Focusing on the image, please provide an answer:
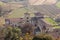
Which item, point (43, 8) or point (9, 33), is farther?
point (43, 8)

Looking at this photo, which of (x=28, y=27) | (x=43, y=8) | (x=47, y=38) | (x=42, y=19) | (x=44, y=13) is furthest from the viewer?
(x=43, y=8)

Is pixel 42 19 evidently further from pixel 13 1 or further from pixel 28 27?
pixel 13 1

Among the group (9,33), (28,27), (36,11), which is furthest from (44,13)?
(9,33)

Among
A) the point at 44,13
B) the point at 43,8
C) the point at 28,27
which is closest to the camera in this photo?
the point at 28,27

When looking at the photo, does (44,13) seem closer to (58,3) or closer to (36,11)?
(36,11)

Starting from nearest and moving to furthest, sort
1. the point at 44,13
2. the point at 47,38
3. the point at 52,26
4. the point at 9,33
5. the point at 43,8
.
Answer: the point at 47,38, the point at 9,33, the point at 52,26, the point at 44,13, the point at 43,8

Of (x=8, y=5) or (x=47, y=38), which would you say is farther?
(x=8, y=5)

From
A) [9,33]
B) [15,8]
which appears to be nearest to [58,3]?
[15,8]

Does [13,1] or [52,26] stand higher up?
[13,1]

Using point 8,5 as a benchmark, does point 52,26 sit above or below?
below
